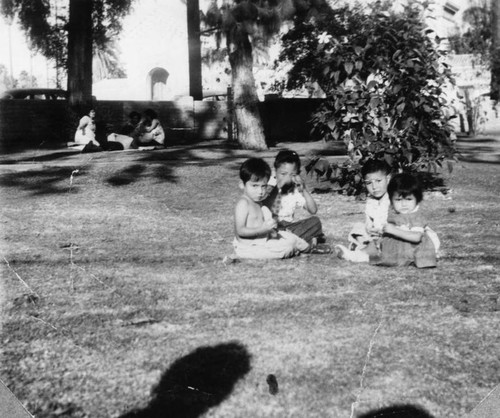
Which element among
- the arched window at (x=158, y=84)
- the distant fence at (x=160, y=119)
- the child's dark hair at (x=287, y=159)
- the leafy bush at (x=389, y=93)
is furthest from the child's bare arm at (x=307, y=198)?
the arched window at (x=158, y=84)

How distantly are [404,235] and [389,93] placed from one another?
10.8 ft

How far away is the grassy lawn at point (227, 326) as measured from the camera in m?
2.62

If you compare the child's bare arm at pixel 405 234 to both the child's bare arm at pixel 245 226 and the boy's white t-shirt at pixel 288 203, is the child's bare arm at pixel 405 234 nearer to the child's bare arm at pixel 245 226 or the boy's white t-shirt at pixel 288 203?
the child's bare arm at pixel 245 226

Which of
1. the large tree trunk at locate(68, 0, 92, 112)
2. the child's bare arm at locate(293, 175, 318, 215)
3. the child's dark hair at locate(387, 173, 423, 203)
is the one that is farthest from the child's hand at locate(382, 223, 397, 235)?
the large tree trunk at locate(68, 0, 92, 112)

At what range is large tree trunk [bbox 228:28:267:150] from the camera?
46.8 feet

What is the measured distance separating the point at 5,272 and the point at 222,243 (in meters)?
1.83

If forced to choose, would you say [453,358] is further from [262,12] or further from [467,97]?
[467,97]

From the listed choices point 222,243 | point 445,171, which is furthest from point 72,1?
point 222,243

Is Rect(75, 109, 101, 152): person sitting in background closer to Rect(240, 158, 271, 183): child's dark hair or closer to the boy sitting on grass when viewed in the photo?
Rect(240, 158, 271, 183): child's dark hair

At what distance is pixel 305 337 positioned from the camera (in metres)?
3.19

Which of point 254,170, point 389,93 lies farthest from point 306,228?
point 389,93

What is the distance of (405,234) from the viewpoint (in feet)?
15.0

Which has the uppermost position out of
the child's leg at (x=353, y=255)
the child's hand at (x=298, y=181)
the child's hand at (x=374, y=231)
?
the child's hand at (x=298, y=181)

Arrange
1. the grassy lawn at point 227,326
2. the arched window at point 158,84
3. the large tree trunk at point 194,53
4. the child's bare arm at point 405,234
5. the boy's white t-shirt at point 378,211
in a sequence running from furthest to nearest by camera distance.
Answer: the arched window at point 158,84, the large tree trunk at point 194,53, the boy's white t-shirt at point 378,211, the child's bare arm at point 405,234, the grassy lawn at point 227,326
